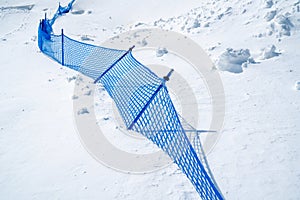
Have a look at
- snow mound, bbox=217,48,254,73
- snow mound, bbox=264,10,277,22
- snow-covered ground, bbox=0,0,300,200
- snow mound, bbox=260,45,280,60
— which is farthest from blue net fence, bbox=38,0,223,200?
snow mound, bbox=264,10,277,22

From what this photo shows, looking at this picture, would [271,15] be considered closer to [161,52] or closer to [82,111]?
[161,52]

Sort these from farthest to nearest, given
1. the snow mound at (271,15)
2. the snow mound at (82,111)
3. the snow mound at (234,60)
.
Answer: the snow mound at (271,15), the snow mound at (234,60), the snow mound at (82,111)

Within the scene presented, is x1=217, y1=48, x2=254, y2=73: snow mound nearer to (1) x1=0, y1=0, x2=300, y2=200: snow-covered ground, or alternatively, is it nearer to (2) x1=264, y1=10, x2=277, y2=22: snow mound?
(1) x1=0, y1=0, x2=300, y2=200: snow-covered ground

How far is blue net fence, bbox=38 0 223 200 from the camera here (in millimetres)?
4136

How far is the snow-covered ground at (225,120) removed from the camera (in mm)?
3914

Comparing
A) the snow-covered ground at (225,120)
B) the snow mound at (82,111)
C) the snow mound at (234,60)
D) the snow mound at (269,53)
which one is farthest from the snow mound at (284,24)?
the snow mound at (82,111)

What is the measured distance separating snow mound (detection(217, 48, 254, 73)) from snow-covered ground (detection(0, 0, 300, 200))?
0.03 m

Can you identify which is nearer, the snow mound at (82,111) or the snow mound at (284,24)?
the snow mound at (82,111)

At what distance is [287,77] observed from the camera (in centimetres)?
589

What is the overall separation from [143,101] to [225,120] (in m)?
1.70

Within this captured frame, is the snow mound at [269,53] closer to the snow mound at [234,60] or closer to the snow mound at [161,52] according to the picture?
the snow mound at [234,60]

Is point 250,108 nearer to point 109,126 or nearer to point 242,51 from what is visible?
point 242,51

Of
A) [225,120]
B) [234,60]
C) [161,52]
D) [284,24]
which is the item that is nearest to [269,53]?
[234,60]

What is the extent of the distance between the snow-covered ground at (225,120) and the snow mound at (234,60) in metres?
0.03
